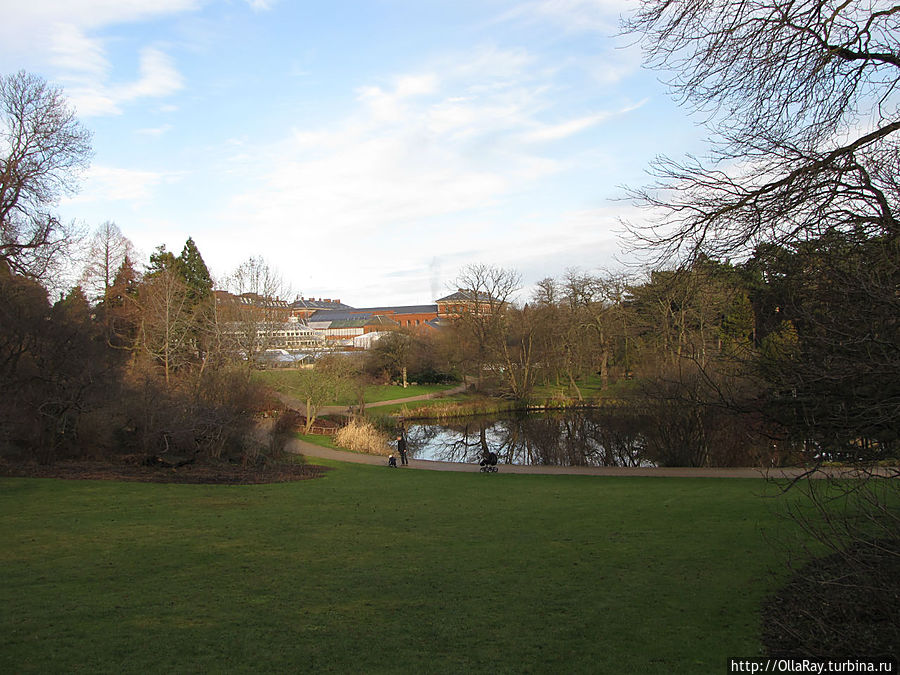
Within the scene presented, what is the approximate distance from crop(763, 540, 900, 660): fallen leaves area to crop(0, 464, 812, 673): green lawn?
0.24 meters

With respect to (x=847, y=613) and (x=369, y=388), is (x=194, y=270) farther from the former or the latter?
(x=847, y=613)

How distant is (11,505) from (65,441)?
7127 millimetres

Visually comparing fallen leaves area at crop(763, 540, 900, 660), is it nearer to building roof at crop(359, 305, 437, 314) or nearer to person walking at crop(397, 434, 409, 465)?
person walking at crop(397, 434, 409, 465)

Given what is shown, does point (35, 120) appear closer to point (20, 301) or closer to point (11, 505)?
point (20, 301)

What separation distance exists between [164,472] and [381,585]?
36.7 ft

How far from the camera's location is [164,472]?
15.6 meters

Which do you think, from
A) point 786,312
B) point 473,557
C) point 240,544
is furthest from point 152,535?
point 786,312

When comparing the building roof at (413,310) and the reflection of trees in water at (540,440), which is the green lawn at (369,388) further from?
the building roof at (413,310)

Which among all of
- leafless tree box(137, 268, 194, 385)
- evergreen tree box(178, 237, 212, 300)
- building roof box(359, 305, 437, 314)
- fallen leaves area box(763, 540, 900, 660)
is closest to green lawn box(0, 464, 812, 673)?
fallen leaves area box(763, 540, 900, 660)

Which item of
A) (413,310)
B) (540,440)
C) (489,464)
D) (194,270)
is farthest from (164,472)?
(413,310)

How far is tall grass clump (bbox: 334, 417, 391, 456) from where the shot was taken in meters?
24.9

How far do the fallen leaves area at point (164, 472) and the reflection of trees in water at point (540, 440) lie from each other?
31.9 ft

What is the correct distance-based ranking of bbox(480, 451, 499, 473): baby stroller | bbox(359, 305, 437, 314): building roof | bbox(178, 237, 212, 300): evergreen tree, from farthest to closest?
1. bbox(359, 305, 437, 314): building roof
2. bbox(178, 237, 212, 300): evergreen tree
3. bbox(480, 451, 499, 473): baby stroller

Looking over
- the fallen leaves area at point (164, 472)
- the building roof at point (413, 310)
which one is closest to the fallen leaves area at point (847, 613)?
the fallen leaves area at point (164, 472)
